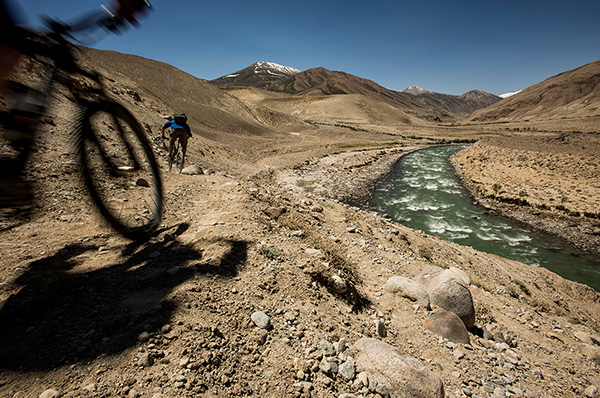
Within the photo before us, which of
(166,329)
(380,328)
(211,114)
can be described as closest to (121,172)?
(166,329)

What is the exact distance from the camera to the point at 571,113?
93438 millimetres

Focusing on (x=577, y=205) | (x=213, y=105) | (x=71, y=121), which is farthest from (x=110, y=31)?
(x=213, y=105)

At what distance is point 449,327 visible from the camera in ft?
15.4

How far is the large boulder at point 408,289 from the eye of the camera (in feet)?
17.2

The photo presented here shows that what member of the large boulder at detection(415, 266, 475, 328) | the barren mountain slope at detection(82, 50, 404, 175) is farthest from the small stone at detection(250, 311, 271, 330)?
the barren mountain slope at detection(82, 50, 404, 175)

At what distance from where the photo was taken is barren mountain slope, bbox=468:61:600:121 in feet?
317

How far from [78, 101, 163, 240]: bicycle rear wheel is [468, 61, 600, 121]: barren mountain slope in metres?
126

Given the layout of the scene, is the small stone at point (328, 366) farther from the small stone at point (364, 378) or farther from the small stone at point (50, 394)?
the small stone at point (50, 394)

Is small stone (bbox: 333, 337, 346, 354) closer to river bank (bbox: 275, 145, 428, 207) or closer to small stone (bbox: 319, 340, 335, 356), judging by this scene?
small stone (bbox: 319, 340, 335, 356)

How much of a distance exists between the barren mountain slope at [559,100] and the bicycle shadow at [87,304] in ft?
413

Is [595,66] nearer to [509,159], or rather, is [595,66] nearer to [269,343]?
[509,159]

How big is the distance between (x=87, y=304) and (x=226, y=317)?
63.5 inches

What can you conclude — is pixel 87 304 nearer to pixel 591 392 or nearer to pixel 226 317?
pixel 226 317

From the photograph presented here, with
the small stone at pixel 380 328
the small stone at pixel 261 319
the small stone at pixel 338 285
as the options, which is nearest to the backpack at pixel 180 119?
the small stone at pixel 338 285
